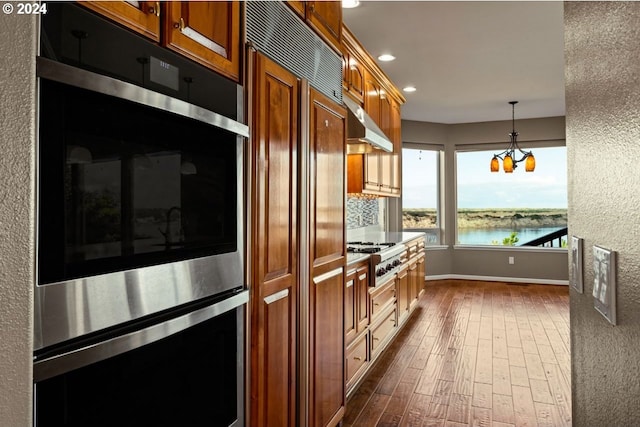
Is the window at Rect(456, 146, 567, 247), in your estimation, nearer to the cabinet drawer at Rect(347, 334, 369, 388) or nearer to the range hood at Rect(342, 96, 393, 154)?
the range hood at Rect(342, 96, 393, 154)

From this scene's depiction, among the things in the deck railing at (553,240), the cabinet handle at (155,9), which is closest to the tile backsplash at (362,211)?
the deck railing at (553,240)

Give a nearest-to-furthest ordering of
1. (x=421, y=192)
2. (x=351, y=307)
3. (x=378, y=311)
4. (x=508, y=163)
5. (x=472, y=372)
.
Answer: (x=351, y=307) → (x=472, y=372) → (x=378, y=311) → (x=508, y=163) → (x=421, y=192)

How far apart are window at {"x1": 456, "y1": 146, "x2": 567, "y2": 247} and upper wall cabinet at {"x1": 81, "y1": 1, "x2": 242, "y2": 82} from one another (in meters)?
6.70

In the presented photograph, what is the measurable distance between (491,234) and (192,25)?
7.18m

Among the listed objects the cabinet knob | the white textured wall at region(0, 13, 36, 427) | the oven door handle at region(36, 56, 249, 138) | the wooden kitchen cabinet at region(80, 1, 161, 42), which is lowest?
the white textured wall at region(0, 13, 36, 427)

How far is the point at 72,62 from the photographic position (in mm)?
883

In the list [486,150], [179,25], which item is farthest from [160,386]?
[486,150]

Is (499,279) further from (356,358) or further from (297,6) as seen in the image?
(297,6)

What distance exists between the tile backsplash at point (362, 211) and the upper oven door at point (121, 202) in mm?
3576

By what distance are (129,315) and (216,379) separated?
46cm

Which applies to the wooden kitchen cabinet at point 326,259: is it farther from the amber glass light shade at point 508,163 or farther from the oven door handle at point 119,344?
the amber glass light shade at point 508,163

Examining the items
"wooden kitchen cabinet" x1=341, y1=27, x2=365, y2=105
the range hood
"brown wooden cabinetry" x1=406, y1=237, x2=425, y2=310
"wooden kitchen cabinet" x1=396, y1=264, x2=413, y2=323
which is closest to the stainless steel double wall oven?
the range hood

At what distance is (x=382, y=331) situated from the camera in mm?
3643

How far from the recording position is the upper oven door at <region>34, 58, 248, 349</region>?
0.84 metres
